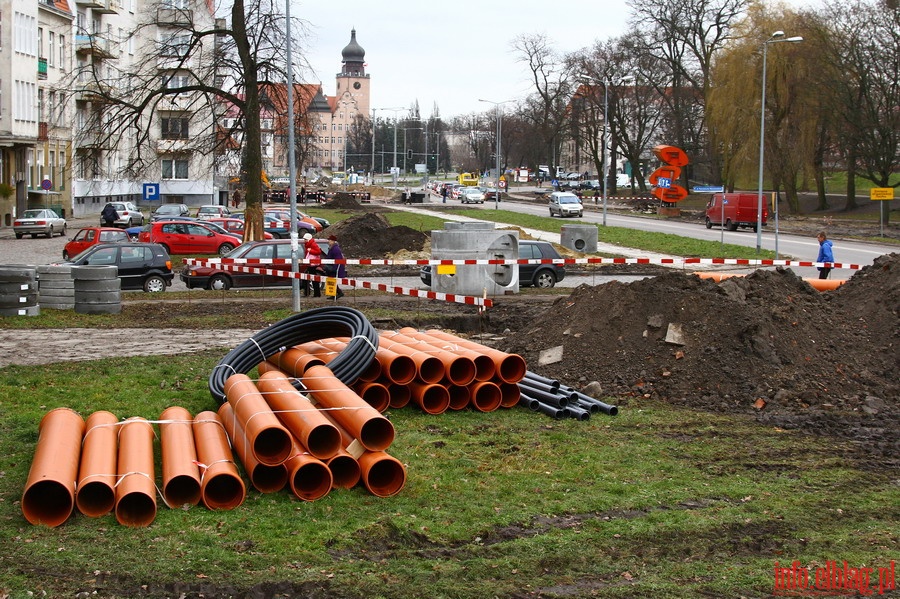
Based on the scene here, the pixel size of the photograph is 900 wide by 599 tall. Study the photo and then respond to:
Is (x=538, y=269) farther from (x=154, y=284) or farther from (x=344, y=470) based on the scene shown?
(x=344, y=470)

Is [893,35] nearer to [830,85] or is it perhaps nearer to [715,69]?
[830,85]

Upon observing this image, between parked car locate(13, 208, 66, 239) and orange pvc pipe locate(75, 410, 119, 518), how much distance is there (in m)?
44.4

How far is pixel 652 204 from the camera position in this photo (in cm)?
7725

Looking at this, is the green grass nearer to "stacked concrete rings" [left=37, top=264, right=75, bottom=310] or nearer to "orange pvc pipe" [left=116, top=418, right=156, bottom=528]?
"orange pvc pipe" [left=116, top=418, right=156, bottom=528]

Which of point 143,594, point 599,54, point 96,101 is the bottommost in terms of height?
point 143,594

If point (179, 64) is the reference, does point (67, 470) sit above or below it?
below

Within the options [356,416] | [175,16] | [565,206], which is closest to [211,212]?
[175,16]

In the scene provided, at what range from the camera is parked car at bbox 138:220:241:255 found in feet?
124

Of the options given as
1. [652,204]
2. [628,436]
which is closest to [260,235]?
[628,436]

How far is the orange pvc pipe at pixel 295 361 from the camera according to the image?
1193 centimetres

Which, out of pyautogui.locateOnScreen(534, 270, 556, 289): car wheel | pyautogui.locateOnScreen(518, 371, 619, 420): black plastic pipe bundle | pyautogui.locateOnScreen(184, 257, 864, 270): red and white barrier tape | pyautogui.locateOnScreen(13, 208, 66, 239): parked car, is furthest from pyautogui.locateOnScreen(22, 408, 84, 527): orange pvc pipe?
pyautogui.locateOnScreen(13, 208, 66, 239): parked car

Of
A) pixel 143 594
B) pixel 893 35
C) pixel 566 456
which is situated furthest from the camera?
pixel 893 35

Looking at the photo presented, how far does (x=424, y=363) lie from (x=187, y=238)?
90.8 feet

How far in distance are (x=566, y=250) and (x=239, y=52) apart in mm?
14540
